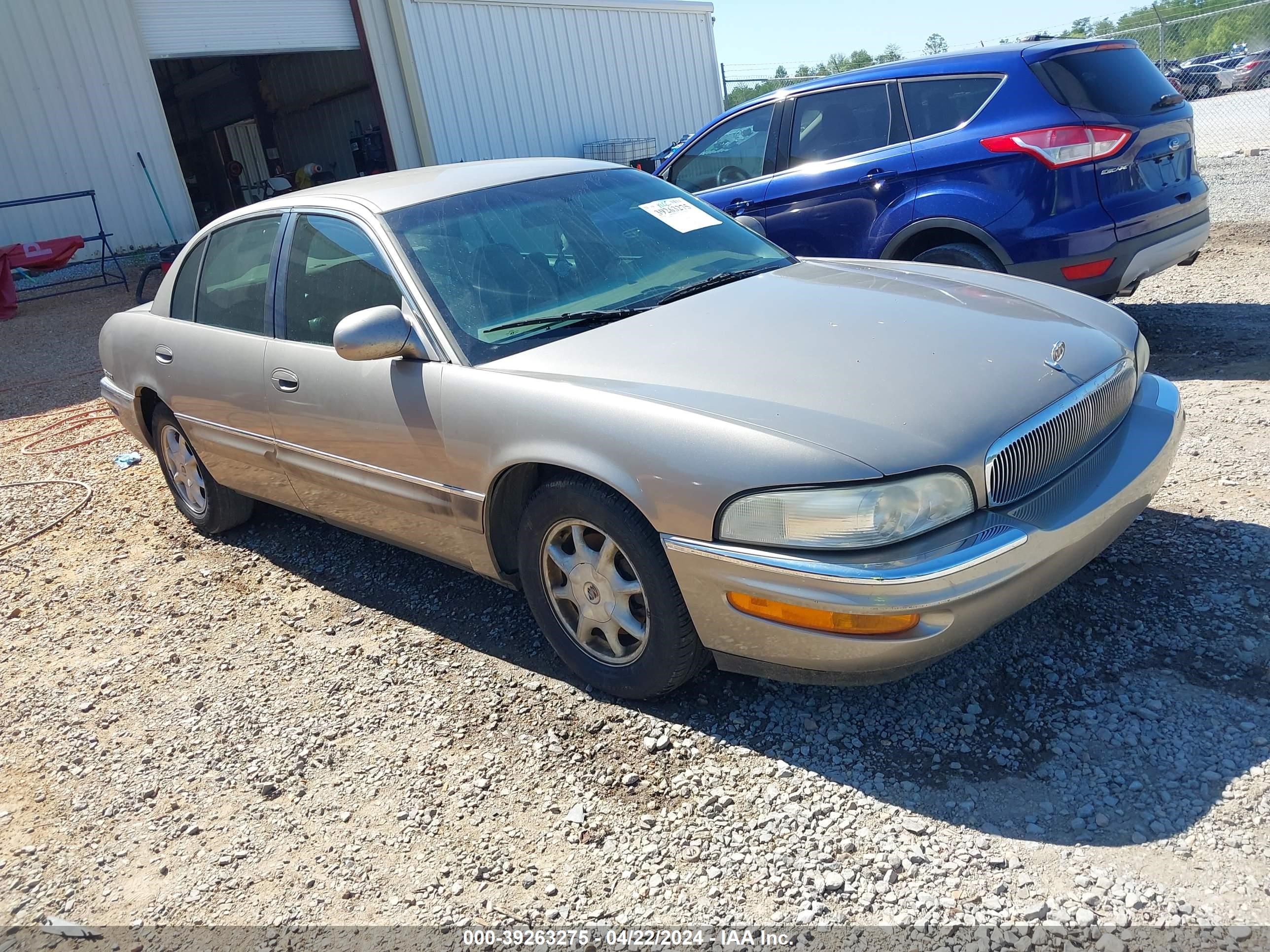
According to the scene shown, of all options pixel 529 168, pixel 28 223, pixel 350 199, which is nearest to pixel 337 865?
pixel 350 199

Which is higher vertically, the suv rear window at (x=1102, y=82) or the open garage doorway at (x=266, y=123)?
the open garage doorway at (x=266, y=123)

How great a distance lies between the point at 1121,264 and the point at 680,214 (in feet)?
8.34

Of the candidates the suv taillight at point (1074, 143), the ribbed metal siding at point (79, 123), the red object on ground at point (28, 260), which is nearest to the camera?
the suv taillight at point (1074, 143)

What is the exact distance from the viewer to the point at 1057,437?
268 centimetres

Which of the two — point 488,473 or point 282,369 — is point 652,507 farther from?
point 282,369

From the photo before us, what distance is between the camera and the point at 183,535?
4965mm

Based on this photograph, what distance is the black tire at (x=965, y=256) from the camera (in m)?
5.27

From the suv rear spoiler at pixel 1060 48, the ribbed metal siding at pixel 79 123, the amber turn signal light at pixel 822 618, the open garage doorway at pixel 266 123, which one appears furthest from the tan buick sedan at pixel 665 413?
the open garage doorway at pixel 266 123

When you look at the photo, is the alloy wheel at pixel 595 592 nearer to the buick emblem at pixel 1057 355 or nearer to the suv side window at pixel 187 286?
the buick emblem at pixel 1057 355

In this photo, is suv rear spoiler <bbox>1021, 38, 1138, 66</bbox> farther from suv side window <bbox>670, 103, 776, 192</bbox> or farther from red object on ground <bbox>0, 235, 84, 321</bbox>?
red object on ground <bbox>0, 235, 84, 321</bbox>

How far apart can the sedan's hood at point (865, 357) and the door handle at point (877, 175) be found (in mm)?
2242

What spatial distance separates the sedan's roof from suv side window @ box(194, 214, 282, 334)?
116 mm

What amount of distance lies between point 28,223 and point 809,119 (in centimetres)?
1147

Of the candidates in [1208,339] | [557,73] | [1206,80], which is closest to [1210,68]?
[1206,80]
